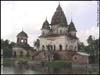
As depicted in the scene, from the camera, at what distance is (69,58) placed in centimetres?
4622

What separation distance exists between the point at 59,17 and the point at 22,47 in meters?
8.99

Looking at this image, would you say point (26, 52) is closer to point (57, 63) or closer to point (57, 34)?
point (57, 34)

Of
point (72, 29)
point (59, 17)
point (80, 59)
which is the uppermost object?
point (59, 17)

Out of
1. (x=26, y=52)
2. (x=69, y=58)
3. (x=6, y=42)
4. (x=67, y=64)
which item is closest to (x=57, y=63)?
(x=67, y=64)

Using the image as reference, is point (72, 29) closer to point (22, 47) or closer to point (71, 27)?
point (71, 27)

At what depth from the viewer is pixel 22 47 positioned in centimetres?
5406

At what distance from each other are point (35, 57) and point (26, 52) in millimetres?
6579

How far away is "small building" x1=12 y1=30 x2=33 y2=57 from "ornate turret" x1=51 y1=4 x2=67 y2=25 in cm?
634

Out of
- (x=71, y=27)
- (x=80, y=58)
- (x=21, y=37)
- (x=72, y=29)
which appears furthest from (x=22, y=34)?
(x=80, y=58)

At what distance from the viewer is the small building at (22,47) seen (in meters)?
53.5

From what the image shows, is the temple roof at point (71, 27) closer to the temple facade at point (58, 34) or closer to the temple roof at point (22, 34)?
the temple facade at point (58, 34)

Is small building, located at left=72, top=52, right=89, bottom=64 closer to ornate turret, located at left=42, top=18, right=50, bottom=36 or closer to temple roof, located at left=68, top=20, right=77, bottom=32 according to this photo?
temple roof, located at left=68, top=20, right=77, bottom=32

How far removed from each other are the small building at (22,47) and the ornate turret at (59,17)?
20.8ft

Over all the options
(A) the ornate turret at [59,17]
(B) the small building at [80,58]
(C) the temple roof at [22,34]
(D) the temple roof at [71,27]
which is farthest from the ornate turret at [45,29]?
(B) the small building at [80,58]
